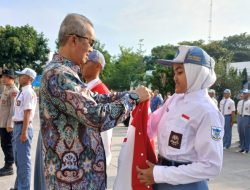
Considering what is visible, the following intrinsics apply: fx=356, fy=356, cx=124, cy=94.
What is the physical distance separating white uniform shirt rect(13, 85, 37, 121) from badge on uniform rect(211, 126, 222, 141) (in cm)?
371

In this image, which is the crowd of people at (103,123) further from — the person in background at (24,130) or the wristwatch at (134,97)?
the person in background at (24,130)

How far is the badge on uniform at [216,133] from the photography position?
7.13 feet

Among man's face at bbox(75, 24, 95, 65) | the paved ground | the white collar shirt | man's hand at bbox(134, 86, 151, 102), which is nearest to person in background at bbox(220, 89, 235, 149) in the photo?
the paved ground

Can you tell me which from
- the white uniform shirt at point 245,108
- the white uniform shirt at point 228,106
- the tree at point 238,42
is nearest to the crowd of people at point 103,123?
the white uniform shirt at point 245,108

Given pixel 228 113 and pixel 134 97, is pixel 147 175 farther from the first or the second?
pixel 228 113

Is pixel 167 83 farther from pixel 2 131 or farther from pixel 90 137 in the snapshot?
pixel 90 137

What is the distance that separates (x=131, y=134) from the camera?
257 centimetres

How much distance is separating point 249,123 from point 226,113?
2.55 feet

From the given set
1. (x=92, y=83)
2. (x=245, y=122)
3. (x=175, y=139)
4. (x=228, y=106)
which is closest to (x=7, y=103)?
(x=92, y=83)

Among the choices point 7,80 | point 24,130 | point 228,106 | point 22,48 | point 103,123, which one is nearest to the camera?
point 103,123

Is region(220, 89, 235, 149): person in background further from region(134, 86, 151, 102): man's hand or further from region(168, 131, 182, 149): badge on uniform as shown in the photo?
region(134, 86, 151, 102): man's hand

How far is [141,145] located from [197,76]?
0.61 meters

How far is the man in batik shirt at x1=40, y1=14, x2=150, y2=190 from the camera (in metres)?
2.01

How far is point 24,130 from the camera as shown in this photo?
5.17 meters
